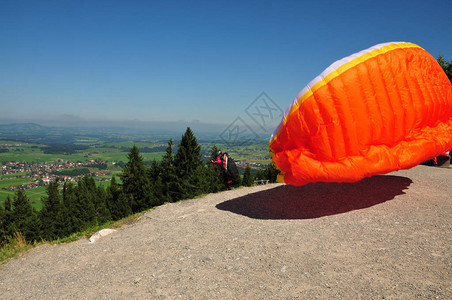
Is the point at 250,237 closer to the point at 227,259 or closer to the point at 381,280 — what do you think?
the point at 227,259

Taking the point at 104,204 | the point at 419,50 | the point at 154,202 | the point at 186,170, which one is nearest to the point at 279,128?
the point at 419,50

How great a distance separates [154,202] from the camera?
25922 mm

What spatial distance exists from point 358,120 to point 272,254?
4254 mm

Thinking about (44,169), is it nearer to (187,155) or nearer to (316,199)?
(187,155)

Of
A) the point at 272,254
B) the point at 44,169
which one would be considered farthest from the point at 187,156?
the point at 44,169

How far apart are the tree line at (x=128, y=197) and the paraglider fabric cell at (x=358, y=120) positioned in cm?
1223

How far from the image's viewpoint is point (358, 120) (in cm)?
674

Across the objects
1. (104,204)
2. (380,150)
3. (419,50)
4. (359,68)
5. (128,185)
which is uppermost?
(419,50)

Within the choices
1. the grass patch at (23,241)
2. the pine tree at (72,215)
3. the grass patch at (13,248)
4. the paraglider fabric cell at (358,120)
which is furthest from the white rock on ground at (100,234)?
the pine tree at (72,215)

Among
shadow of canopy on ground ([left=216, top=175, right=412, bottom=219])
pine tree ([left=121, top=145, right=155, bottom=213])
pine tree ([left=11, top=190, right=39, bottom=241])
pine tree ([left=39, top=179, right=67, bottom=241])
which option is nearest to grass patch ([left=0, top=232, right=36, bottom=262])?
shadow of canopy on ground ([left=216, top=175, right=412, bottom=219])

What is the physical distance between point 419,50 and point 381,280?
7677mm

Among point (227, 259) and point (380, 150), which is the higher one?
point (380, 150)

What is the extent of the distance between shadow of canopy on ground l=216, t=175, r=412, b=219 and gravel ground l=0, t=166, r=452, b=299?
0.18 feet

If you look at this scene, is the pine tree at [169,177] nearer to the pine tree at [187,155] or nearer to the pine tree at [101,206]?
the pine tree at [187,155]
